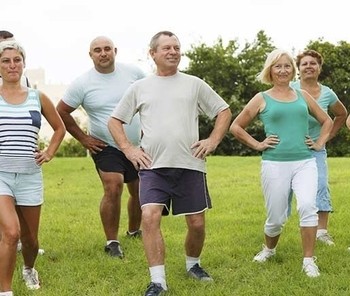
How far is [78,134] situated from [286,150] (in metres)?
2.57

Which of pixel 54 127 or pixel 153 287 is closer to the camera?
pixel 153 287

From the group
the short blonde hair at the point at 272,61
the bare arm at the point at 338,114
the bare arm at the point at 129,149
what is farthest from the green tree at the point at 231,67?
the bare arm at the point at 129,149

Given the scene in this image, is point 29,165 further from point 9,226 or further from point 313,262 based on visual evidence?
point 313,262

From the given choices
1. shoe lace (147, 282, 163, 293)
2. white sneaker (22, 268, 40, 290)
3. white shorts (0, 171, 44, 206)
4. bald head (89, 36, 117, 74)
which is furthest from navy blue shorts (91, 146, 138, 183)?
shoe lace (147, 282, 163, 293)

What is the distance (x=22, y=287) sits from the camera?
6.44m

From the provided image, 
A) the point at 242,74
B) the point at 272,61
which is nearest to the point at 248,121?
the point at 272,61

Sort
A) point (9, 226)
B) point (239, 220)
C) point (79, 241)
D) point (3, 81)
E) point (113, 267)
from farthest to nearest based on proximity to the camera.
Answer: point (239, 220), point (79, 241), point (113, 267), point (3, 81), point (9, 226)

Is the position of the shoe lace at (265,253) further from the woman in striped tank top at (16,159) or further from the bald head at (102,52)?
the bald head at (102,52)

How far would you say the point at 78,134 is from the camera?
8070 mm

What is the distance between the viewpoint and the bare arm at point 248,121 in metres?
6.75

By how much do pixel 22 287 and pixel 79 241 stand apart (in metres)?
2.23

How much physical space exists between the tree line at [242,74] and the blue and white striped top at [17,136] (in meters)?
27.1

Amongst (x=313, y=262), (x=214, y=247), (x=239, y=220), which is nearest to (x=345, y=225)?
(x=239, y=220)

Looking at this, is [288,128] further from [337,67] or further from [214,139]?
[337,67]
